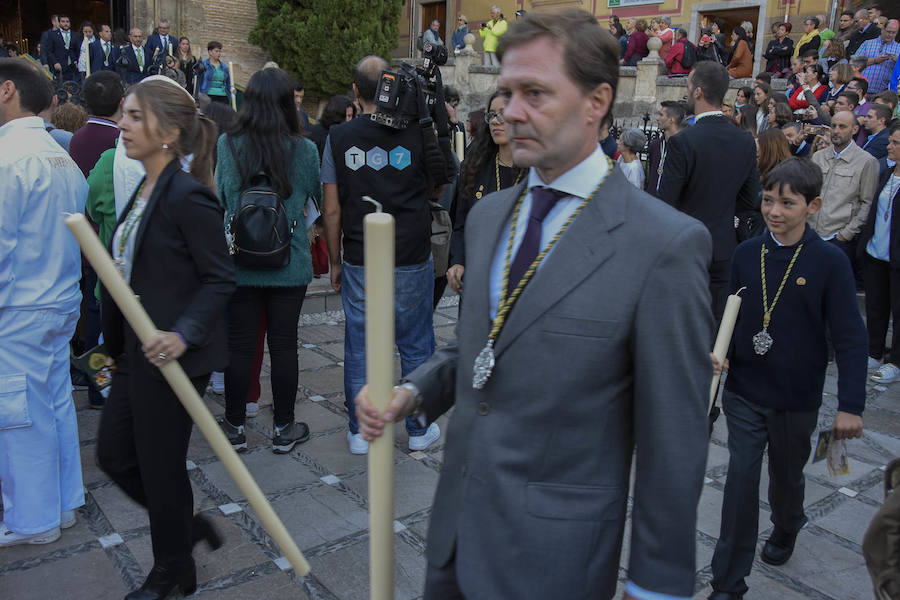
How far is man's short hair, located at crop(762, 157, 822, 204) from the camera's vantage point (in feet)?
9.66

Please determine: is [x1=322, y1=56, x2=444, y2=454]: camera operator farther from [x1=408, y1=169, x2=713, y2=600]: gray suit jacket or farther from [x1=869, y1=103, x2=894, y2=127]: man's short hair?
[x1=869, y1=103, x2=894, y2=127]: man's short hair

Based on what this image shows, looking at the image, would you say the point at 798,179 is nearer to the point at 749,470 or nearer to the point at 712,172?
the point at 749,470

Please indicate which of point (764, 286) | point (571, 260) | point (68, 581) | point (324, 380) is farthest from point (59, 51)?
point (571, 260)

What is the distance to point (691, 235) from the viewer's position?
1.45 m

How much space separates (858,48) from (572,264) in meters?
14.5

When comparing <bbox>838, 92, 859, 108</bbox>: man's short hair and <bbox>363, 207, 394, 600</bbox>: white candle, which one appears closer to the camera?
<bbox>363, 207, 394, 600</bbox>: white candle

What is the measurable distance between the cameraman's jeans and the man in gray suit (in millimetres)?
2563

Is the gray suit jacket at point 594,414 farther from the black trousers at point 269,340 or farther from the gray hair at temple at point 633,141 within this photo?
the gray hair at temple at point 633,141

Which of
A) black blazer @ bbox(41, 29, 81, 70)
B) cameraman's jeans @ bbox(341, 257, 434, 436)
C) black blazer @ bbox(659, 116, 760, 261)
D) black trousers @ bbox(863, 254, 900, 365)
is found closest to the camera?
cameraman's jeans @ bbox(341, 257, 434, 436)

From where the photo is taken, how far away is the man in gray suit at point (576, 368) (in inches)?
57.4

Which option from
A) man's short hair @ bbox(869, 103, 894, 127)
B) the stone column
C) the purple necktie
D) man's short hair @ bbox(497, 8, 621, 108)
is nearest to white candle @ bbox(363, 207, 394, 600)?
the purple necktie

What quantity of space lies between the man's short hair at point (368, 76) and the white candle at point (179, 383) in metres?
2.09

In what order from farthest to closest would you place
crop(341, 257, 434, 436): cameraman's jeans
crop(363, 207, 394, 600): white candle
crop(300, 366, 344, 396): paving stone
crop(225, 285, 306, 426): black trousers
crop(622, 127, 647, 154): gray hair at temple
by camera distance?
crop(622, 127, 647, 154): gray hair at temple, crop(300, 366, 344, 396): paving stone, crop(341, 257, 434, 436): cameraman's jeans, crop(225, 285, 306, 426): black trousers, crop(363, 207, 394, 600): white candle

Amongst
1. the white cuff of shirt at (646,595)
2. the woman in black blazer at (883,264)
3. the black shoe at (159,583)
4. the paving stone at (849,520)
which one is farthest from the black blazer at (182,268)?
the woman in black blazer at (883,264)
